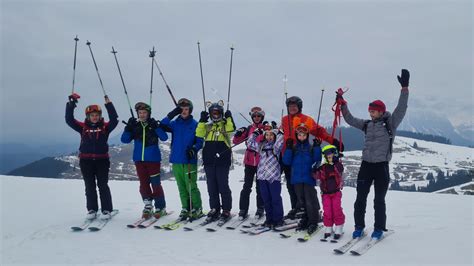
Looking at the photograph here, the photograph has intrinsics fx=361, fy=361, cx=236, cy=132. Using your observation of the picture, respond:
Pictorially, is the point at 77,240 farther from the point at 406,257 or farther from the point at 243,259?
the point at 406,257

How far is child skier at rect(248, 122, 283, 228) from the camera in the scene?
22.9 ft

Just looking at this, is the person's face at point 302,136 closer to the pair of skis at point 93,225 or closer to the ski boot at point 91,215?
the pair of skis at point 93,225

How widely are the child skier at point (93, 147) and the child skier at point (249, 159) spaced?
2.75m

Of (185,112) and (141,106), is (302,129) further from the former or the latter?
(141,106)

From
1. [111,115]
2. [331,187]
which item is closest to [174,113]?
[111,115]

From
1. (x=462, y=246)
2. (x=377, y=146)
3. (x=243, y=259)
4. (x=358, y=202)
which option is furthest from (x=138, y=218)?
(x=462, y=246)

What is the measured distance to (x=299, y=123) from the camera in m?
6.95

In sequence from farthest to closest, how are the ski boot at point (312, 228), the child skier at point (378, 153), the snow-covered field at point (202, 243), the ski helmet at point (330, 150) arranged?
the ski boot at point (312, 228), the ski helmet at point (330, 150), the child skier at point (378, 153), the snow-covered field at point (202, 243)

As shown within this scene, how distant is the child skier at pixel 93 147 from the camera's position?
762 centimetres

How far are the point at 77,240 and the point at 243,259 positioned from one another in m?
3.24

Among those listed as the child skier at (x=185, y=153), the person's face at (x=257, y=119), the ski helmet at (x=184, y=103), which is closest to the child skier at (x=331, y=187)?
the person's face at (x=257, y=119)

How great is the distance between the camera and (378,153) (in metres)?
6.27

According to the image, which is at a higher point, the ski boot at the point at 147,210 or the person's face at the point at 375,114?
the person's face at the point at 375,114

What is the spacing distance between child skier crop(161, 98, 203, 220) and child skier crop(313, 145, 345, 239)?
268 cm
